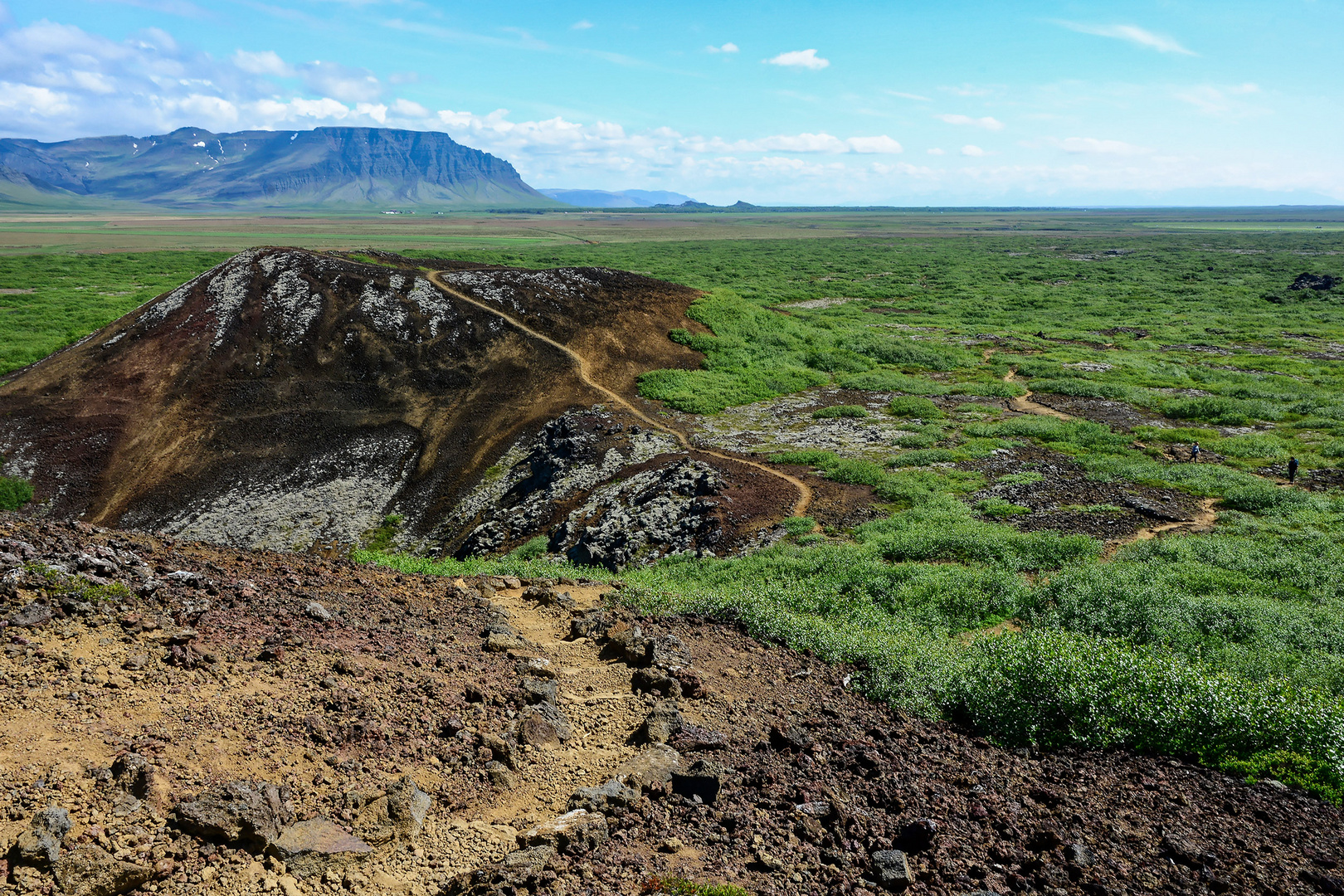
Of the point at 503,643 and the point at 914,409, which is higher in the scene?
the point at 914,409

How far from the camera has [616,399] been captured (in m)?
29.3

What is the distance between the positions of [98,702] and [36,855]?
6.79 ft

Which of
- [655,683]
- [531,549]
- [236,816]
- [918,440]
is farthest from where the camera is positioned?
[918,440]

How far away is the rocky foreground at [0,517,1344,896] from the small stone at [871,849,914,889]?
0.02m

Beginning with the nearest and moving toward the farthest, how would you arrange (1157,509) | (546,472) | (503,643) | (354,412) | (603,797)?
(603,797) → (503,643) → (1157,509) → (546,472) → (354,412)

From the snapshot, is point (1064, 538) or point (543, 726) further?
point (1064, 538)

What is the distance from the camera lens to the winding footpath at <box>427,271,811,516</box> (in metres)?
21.5

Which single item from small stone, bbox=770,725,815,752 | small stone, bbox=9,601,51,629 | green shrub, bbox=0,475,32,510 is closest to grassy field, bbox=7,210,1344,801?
small stone, bbox=770,725,815,752

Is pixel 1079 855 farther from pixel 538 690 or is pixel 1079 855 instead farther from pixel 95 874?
pixel 95 874

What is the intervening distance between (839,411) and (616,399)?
9.10 m

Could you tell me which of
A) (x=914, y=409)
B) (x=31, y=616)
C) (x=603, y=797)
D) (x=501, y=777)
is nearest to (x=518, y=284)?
(x=914, y=409)

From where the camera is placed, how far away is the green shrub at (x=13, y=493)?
79.8 feet

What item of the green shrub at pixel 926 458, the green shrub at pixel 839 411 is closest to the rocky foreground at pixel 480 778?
the green shrub at pixel 926 458

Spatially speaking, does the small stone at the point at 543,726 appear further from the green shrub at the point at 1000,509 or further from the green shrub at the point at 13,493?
the green shrub at the point at 13,493
